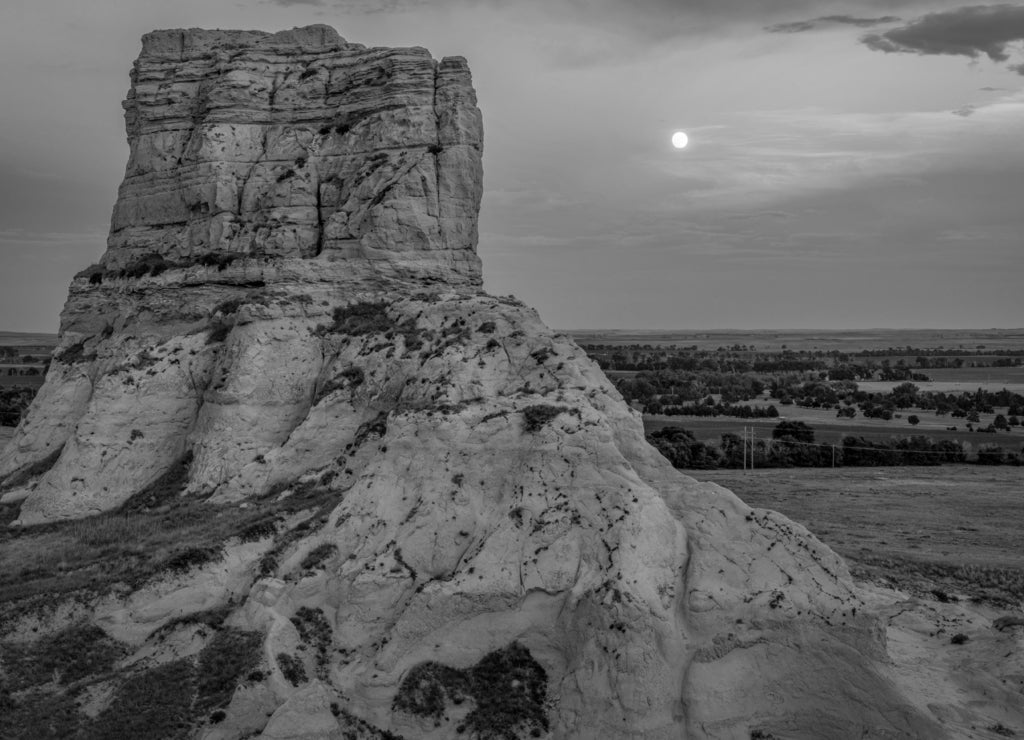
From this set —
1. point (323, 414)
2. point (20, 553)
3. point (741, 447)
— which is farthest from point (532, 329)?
point (741, 447)

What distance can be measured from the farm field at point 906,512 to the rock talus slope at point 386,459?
41.4 feet

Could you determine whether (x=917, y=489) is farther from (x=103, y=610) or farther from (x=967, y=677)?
(x=103, y=610)

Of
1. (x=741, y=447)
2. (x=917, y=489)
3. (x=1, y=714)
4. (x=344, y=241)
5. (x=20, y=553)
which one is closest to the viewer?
(x=1, y=714)

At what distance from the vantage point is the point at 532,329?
21469 mm

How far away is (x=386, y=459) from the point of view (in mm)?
18312

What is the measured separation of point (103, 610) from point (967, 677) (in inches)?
697

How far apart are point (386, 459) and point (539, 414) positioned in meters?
3.40

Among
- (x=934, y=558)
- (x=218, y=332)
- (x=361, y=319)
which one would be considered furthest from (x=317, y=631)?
(x=934, y=558)

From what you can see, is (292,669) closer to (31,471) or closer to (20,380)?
(31,471)

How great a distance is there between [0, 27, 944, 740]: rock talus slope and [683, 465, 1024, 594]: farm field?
12.6 m

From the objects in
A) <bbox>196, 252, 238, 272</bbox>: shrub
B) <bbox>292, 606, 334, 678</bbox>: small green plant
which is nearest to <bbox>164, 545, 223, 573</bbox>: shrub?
<bbox>292, 606, 334, 678</bbox>: small green plant

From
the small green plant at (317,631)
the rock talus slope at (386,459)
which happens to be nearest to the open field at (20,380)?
the rock talus slope at (386,459)

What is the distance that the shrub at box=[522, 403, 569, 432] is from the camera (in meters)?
17.9

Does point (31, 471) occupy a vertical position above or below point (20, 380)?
above
